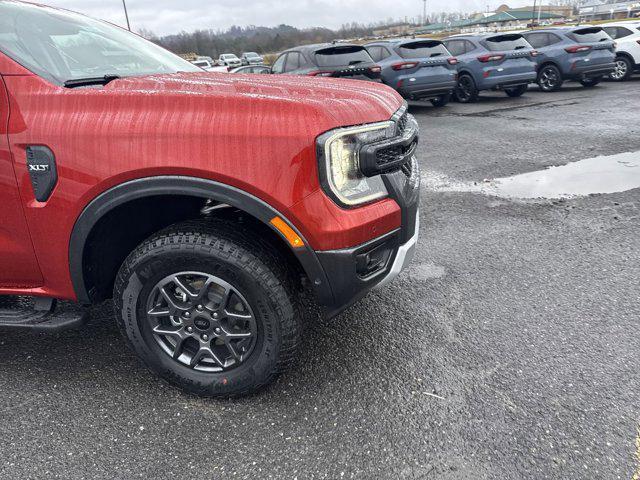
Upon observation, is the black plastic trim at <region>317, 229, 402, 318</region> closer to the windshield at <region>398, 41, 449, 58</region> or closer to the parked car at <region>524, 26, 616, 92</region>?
the windshield at <region>398, 41, 449, 58</region>

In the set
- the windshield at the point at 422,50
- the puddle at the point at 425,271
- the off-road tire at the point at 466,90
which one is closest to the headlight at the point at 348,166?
the puddle at the point at 425,271

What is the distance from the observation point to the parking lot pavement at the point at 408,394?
199 centimetres

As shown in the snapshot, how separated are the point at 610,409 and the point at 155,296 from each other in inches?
83.8

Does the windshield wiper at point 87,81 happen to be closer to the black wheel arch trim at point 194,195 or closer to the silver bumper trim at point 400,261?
the black wheel arch trim at point 194,195

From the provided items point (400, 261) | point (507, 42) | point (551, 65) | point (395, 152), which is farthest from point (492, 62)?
point (400, 261)

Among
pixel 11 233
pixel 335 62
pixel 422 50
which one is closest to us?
pixel 11 233

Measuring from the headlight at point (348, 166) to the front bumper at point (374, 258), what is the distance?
13cm

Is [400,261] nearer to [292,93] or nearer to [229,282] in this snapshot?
[229,282]

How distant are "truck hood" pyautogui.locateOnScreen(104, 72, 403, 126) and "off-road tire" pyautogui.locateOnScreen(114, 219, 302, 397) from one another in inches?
22.8

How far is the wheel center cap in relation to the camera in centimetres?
226

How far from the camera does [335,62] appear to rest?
984 cm

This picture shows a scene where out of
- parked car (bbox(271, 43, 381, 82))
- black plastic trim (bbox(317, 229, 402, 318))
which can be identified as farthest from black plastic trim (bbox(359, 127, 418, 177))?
parked car (bbox(271, 43, 381, 82))

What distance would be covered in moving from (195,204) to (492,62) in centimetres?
1151

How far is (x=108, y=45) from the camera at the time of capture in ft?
9.77
